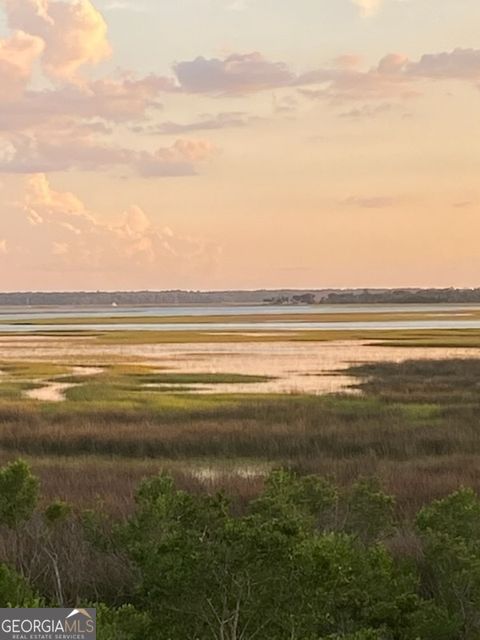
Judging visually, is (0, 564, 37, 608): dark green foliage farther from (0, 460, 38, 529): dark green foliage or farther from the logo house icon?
(0, 460, 38, 529): dark green foliage

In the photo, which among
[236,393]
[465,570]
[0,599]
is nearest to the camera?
[0,599]

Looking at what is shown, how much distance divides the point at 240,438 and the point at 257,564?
65.7ft

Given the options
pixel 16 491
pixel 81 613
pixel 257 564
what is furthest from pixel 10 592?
pixel 16 491

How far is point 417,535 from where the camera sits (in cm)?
1344

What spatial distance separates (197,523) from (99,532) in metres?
4.59

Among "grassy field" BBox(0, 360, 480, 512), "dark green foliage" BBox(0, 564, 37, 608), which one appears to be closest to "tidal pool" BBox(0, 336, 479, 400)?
"grassy field" BBox(0, 360, 480, 512)

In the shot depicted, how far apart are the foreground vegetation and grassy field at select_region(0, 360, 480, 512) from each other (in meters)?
4.23

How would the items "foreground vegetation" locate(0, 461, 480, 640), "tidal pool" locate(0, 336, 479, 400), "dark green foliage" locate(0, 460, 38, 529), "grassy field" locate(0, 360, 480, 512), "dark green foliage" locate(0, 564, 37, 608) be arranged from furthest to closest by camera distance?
"tidal pool" locate(0, 336, 479, 400) → "grassy field" locate(0, 360, 480, 512) → "dark green foliage" locate(0, 460, 38, 529) → "dark green foliage" locate(0, 564, 37, 608) → "foreground vegetation" locate(0, 461, 480, 640)

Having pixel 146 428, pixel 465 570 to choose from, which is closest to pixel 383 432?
pixel 146 428

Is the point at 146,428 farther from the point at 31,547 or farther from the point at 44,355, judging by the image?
the point at 44,355

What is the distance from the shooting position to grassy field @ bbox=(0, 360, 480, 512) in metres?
20.7

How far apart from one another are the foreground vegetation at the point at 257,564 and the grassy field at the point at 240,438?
167 inches

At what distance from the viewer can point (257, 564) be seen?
758 centimetres

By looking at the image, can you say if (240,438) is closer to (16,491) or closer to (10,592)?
(16,491)
